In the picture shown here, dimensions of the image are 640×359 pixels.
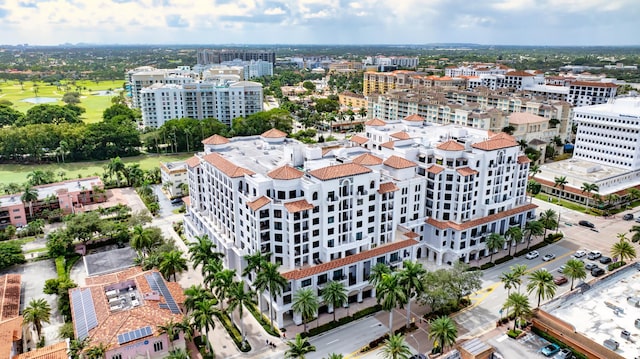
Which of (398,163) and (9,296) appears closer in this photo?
(9,296)

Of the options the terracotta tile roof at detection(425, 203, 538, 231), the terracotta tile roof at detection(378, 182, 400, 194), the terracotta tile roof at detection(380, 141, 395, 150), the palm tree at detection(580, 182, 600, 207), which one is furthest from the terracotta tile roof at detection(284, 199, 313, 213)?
the palm tree at detection(580, 182, 600, 207)

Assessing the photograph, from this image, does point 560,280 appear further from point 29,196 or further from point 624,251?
point 29,196

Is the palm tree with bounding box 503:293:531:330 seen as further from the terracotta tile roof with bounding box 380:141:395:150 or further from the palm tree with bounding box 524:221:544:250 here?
the terracotta tile roof with bounding box 380:141:395:150

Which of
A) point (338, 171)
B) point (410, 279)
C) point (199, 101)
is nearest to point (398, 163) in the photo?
point (338, 171)

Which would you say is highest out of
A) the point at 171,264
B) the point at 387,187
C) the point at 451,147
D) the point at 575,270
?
the point at 451,147

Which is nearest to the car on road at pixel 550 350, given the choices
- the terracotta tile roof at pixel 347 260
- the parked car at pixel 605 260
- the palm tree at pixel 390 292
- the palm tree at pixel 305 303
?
the palm tree at pixel 390 292

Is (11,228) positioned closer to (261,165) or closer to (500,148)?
(261,165)
